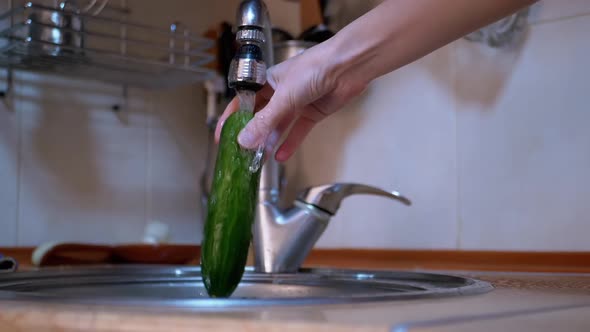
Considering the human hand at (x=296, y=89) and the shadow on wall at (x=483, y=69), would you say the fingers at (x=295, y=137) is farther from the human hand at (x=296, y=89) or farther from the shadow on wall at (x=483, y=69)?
the shadow on wall at (x=483, y=69)

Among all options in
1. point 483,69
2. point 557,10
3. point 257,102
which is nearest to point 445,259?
point 483,69

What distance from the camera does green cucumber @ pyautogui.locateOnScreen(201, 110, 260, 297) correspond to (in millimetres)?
572

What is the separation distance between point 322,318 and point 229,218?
265 millimetres

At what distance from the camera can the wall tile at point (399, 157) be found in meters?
1.12

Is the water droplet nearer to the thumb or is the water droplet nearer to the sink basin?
the thumb

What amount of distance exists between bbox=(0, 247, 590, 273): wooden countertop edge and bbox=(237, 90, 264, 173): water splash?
503 millimetres

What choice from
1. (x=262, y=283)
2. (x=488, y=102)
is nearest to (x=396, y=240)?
(x=488, y=102)

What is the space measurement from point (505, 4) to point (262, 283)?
430mm

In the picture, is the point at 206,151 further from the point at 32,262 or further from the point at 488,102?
the point at 488,102

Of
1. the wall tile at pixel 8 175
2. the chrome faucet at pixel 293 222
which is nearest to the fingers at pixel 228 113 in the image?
the chrome faucet at pixel 293 222

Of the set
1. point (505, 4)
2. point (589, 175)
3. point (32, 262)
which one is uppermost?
point (505, 4)

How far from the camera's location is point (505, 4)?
51cm

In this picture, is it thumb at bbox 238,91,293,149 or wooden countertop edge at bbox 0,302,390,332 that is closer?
wooden countertop edge at bbox 0,302,390,332

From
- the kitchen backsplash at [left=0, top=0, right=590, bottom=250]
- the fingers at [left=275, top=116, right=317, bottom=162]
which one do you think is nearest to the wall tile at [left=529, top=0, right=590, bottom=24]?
the kitchen backsplash at [left=0, top=0, right=590, bottom=250]
